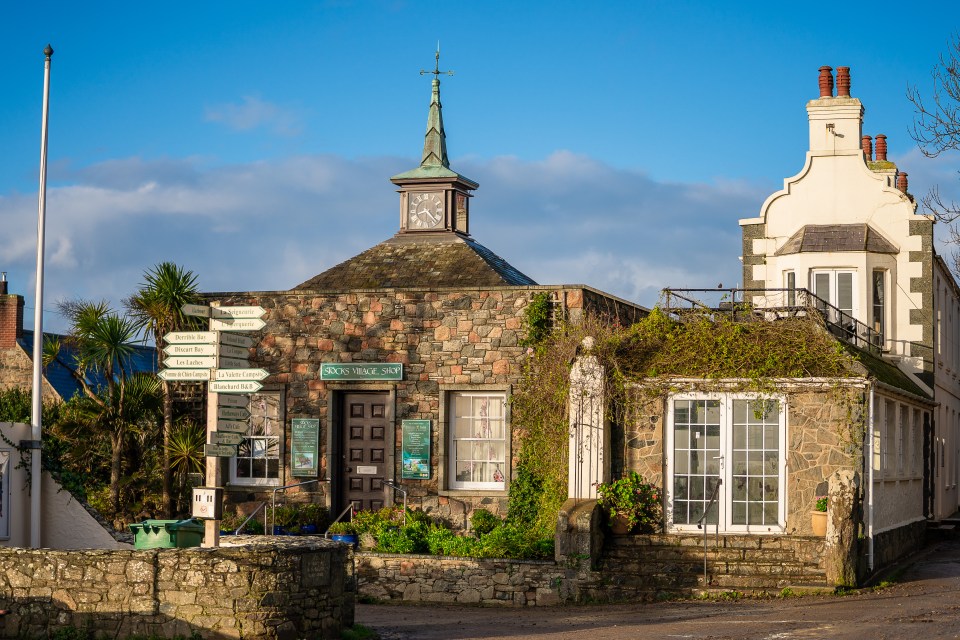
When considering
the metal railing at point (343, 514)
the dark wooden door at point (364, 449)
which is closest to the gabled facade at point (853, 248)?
the dark wooden door at point (364, 449)

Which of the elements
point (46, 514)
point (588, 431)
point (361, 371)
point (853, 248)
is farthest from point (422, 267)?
point (46, 514)

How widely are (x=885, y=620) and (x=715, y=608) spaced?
239cm

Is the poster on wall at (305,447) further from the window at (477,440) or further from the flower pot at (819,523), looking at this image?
the flower pot at (819,523)

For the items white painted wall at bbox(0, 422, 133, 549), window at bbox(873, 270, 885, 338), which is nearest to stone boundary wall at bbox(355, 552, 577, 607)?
white painted wall at bbox(0, 422, 133, 549)

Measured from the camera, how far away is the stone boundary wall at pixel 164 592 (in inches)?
511

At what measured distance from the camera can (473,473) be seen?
20484 millimetres

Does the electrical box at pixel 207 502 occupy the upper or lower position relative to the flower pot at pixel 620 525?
upper

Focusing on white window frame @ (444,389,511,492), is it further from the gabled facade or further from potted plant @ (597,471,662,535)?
the gabled facade

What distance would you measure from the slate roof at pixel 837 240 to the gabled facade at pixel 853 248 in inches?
0.8

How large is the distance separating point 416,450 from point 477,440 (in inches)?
38.2

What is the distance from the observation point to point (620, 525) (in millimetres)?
18328

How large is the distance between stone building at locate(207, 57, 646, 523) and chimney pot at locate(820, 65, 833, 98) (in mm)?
7474

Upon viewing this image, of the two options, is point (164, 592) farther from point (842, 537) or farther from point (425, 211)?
point (425, 211)

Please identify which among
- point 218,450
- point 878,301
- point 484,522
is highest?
point 878,301
